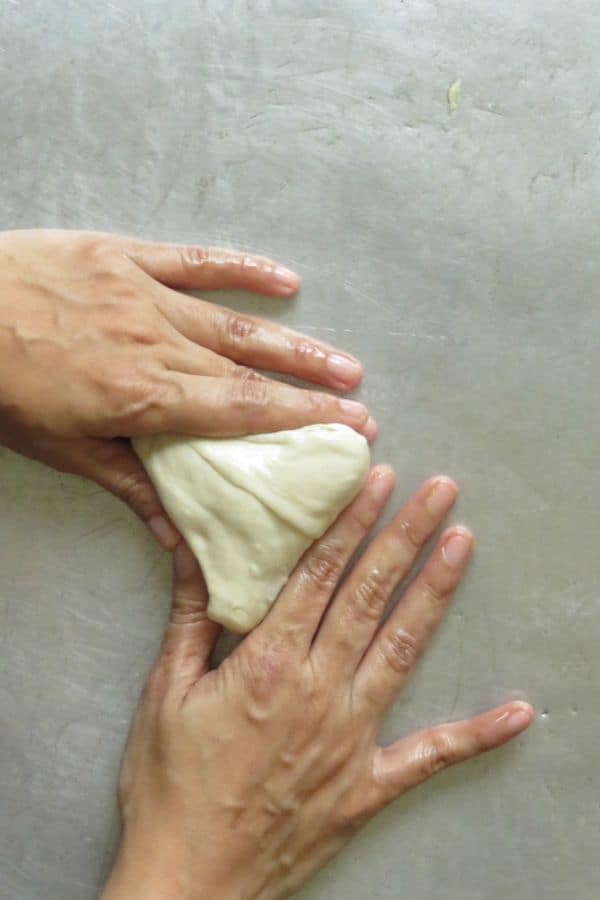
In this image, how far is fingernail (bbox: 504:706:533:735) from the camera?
1063 mm

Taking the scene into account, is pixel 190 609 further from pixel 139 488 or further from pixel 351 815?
pixel 351 815

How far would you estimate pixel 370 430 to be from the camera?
1058mm

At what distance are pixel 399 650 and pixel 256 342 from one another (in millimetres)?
432

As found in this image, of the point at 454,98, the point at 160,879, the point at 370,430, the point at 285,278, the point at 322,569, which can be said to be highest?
the point at 454,98

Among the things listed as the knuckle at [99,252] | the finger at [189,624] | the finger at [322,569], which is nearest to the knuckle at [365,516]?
the finger at [322,569]

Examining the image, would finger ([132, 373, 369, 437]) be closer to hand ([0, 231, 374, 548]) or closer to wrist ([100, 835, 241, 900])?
hand ([0, 231, 374, 548])

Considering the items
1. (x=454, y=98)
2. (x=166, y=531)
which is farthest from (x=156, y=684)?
(x=454, y=98)

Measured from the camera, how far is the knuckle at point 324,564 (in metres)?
1.02

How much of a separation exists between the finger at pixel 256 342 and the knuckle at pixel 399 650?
330mm

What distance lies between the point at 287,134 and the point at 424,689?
0.75 meters

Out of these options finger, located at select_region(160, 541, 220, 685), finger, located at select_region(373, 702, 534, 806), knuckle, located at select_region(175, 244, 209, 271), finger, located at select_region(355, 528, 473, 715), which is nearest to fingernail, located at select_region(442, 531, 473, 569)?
finger, located at select_region(355, 528, 473, 715)

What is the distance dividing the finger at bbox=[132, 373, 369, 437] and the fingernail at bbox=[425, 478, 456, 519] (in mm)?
185

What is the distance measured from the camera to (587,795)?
3.54 ft

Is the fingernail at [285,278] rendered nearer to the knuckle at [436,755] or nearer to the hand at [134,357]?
the hand at [134,357]
